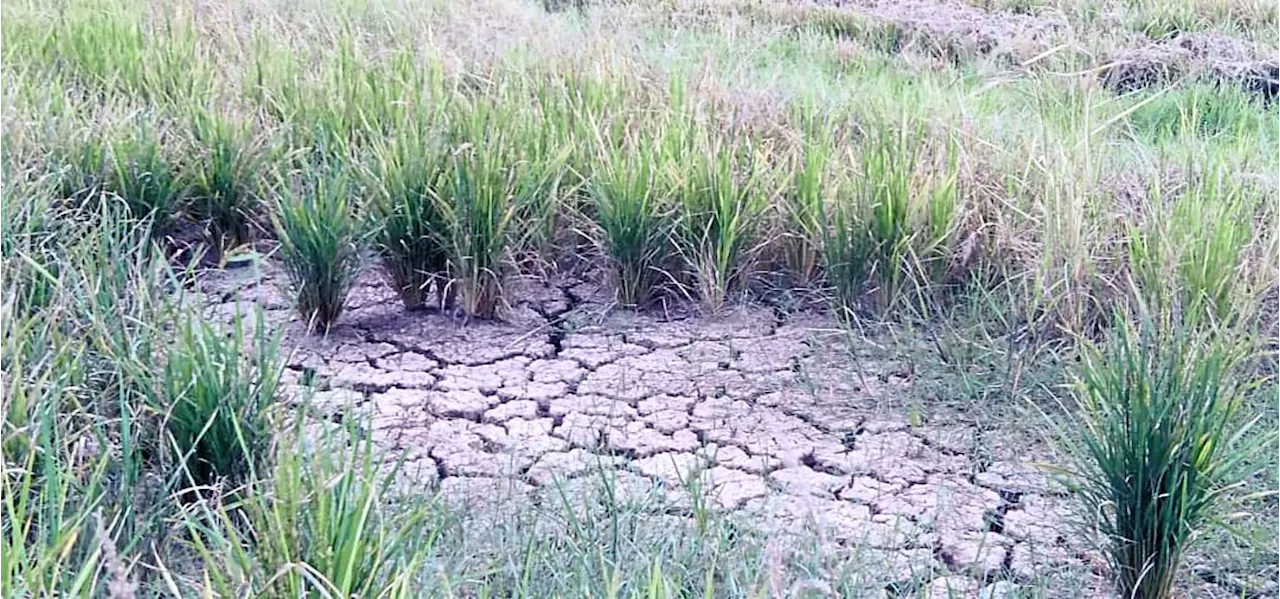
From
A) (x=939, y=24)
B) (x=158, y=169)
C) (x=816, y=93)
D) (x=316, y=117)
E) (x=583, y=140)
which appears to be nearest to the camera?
(x=158, y=169)

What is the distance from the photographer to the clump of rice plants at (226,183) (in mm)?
3367

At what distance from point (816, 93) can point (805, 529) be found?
8.85ft

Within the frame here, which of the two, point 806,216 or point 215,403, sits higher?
point 215,403

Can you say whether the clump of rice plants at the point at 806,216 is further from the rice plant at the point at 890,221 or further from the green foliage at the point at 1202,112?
the green foliage at the point at 1202,112

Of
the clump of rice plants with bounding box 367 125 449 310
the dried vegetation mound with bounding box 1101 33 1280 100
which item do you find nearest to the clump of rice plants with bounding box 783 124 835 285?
the clump of rice plants with bounding box 367 125 449 310

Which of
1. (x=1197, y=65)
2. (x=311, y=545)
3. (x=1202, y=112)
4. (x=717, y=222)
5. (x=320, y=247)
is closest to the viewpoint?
(x=311, y=545)

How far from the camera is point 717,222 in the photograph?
3154mm

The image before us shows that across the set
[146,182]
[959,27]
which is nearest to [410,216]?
[146,182]

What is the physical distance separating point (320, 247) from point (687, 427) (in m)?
0.89

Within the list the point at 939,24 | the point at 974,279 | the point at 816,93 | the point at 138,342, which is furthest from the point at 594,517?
the point at 939,24

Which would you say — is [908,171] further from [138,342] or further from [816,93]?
[138,342]

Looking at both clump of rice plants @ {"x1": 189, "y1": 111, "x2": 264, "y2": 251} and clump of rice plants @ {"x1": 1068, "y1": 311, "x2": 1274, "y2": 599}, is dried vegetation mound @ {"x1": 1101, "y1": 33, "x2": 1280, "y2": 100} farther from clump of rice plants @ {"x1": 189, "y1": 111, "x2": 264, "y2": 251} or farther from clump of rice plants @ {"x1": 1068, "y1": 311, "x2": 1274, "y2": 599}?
clump of rice plants @ {"x1": 1068, "y1": 311, "x2": 1274, "y2": 599}

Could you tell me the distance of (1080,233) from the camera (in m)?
2.97

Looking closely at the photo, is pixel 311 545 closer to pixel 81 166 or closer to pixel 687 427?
pixel 687 427
